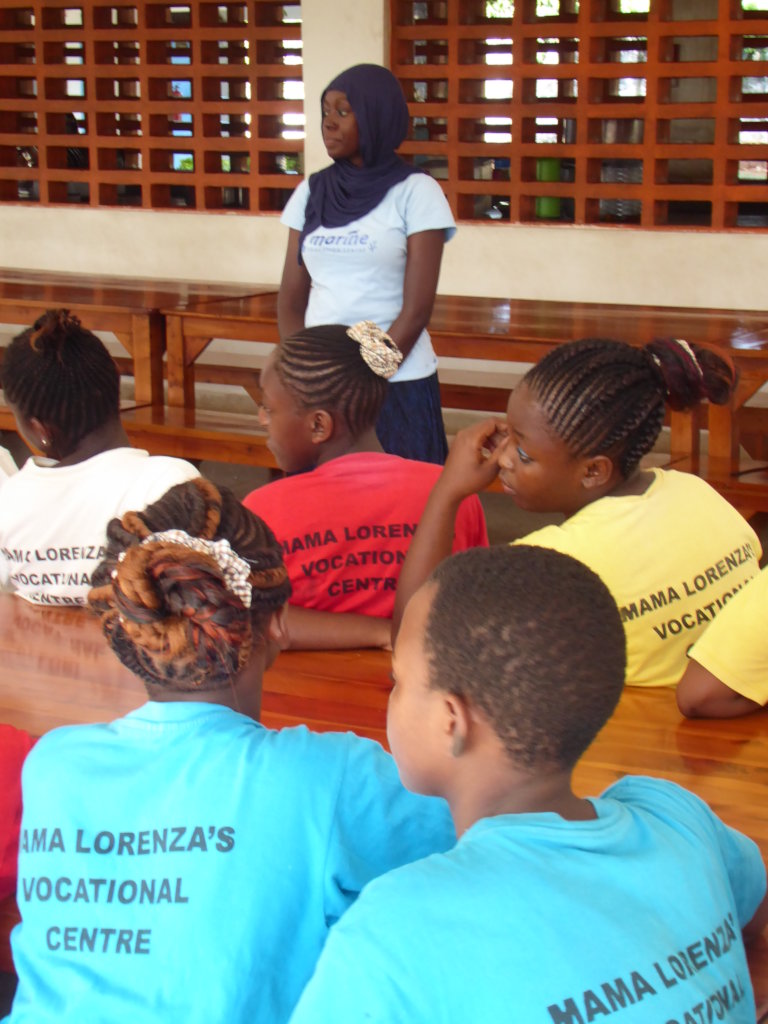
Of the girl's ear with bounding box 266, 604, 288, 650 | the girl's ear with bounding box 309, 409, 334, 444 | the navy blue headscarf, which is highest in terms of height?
the navy blue headscarf

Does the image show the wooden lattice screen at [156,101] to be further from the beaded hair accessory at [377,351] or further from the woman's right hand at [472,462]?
the woman's right hand at [472,462]

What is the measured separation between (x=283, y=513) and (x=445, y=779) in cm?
98

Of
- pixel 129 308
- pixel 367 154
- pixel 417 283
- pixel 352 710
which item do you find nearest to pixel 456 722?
pixel 352 710

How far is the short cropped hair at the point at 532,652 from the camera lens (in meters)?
1.00

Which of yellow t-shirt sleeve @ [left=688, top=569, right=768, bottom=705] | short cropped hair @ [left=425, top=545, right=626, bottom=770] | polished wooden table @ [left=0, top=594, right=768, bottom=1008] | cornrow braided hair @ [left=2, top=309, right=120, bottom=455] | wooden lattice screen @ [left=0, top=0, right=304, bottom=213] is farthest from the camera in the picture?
wooden lattice screen @ [left=0, top=0, right=304, bottom=213]

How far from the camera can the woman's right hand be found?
191cm

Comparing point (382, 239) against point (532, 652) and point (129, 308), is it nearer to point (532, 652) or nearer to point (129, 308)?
point (129, 308)

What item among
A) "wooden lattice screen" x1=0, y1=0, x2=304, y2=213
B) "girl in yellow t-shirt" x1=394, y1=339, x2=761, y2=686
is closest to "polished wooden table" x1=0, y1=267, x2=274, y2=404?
"wooden lattice screen" x1=0, y1=0, x2=304, y2=213

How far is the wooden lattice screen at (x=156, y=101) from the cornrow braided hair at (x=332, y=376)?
353 centimetres

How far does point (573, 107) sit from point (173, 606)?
4303 millimetres

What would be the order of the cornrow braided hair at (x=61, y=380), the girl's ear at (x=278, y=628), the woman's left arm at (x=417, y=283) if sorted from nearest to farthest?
1. the girl's ear at (x=278, y=628)
2. the cornrow braided hair at (x=61, y=380)
3. the woman's left arm at (x=417, y=283)

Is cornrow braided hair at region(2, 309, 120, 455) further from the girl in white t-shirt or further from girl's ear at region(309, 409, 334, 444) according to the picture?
girl's ear at region(309, 409, 334, 444)

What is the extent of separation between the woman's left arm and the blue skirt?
0.14 meters

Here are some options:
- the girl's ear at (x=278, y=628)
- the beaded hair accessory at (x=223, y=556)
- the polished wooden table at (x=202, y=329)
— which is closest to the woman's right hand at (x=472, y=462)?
the girl's ear at (x=278, y=628)
